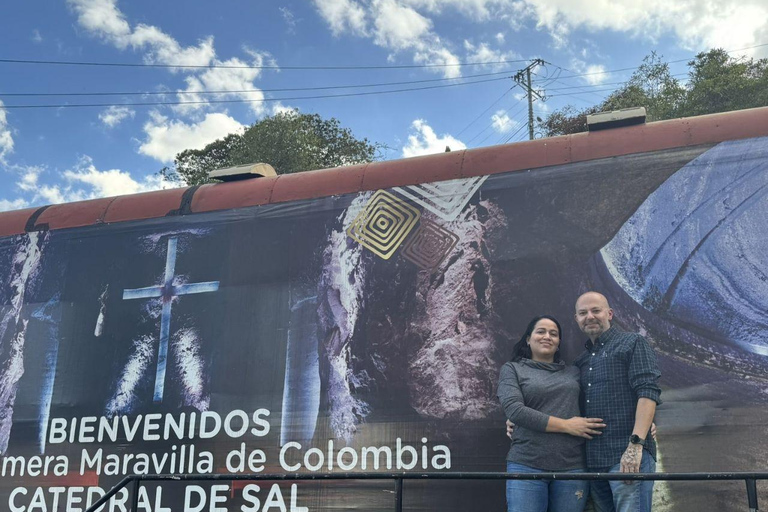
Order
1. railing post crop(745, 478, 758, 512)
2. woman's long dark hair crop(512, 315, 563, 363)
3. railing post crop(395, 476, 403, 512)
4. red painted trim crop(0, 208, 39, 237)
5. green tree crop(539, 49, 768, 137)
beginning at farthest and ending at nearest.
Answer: green tree crop(539, 49, 768, 137)
red painted trim crop(0, 208, 39, 237)
woman's long dark hair crop(512, 315, 563, 363)
railing post crop(395, 476, 403, 512)
railing post crop(745, 478, 758, 512)

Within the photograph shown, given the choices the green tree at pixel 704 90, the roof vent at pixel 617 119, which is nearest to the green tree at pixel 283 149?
the green tree at pixel 704 90

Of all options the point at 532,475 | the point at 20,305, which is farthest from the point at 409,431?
the point at 20,305

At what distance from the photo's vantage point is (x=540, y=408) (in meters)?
3.01

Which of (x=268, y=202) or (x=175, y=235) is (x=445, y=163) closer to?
(x=268, y=202)

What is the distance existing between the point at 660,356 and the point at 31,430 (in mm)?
3883

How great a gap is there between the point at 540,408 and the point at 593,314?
1.71 ft

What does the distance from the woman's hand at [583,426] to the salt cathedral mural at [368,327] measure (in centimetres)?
37

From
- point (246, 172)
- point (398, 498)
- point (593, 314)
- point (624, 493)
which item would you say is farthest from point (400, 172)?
point (624, 493)

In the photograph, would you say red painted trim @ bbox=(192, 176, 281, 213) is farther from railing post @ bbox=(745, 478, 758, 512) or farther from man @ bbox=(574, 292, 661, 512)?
railing post @ bbox=(745, 478, 758, 512)

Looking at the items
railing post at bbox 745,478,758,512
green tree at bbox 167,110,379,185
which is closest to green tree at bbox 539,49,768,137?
green tree at bbox 167,110,379,185

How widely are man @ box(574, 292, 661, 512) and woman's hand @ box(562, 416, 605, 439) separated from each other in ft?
0.10

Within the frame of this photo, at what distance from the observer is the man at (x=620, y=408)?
2764 millimetres

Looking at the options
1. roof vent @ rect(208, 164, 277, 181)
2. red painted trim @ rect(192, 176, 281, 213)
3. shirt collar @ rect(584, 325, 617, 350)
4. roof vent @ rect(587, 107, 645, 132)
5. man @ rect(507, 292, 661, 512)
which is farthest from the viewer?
roof vent @ rect(208, 164, 277, 181)

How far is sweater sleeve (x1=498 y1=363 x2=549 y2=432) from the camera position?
2889 millimetres
